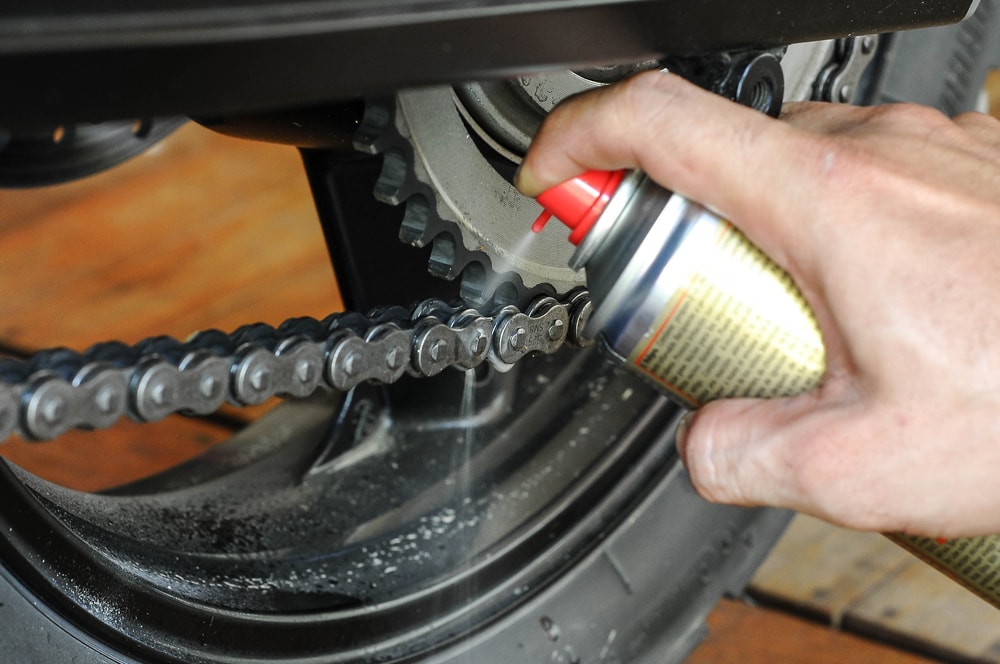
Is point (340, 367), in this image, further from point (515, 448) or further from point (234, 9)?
point (515, 448)

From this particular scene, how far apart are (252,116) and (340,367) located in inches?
5.6

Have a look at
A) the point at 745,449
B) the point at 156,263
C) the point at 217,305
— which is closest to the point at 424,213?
the point at 745,449

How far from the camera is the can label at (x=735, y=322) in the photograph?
436 mm

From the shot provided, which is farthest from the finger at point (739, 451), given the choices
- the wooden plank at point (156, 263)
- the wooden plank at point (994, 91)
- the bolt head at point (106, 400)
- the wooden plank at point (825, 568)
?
the wooden plank at point (994, 91)

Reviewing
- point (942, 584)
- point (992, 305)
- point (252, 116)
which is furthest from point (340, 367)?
point (942, 584)

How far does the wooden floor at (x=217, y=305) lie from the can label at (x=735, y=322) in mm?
509

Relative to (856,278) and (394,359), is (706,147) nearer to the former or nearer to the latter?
(856,278)

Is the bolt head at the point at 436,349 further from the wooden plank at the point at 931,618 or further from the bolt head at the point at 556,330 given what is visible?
the wooden plank at the point at 931,618

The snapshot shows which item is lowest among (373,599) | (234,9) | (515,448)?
(373,599)

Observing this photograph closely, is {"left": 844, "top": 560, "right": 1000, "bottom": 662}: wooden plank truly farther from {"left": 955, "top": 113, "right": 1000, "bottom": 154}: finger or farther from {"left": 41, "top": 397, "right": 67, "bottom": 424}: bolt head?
{"left": 41, "top": 397, "right": 67, "bottom": 424}: bolt head

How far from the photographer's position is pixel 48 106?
0.31 metres

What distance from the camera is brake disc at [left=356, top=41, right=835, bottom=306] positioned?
55 cm

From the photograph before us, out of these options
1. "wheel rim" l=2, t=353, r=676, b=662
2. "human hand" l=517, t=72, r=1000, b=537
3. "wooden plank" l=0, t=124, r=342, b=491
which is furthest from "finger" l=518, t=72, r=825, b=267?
"wooden plank" l=0, t=124, r=342, b=491

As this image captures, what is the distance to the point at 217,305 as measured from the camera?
1.27 m
